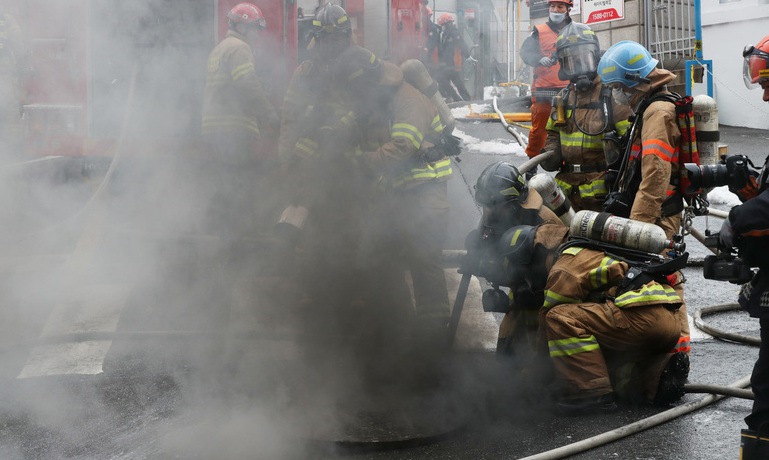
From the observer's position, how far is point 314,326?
510cm

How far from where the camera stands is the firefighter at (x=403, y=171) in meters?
5.19

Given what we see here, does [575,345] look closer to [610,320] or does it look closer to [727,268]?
[610,320]

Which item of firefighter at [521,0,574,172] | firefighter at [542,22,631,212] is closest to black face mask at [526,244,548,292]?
firefighter at [542,22,631,212]

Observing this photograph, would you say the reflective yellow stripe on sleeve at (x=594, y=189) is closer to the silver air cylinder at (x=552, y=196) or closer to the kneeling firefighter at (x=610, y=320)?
the silver air cylinder at (x=552, y=196)

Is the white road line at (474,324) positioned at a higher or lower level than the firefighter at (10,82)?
lower

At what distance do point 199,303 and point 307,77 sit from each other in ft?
5.27

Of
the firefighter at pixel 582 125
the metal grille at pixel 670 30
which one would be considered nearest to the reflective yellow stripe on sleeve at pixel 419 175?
the firefighter at pixel 582 125

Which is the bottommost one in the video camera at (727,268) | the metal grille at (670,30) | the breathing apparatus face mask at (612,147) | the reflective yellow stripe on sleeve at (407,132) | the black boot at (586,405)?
the black boot at (586,405)

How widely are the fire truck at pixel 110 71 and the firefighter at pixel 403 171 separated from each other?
1180 millimetres

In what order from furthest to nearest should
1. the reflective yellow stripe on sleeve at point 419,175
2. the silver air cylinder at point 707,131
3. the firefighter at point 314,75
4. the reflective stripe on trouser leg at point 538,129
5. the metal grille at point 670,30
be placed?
the metal grille at point 670,30
the reflective stripe on trouser leg at point 538,129
the reflective yellow stripe on sleeve at point 419,175
the firefighter at point 314,75
the silver air cylinder at point 707,131

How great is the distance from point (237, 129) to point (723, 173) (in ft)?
11.2

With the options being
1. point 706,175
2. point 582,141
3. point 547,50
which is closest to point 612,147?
point 582,141

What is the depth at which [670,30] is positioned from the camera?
11.9 m

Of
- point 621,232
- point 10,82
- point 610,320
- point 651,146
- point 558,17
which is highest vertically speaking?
point 558,17
